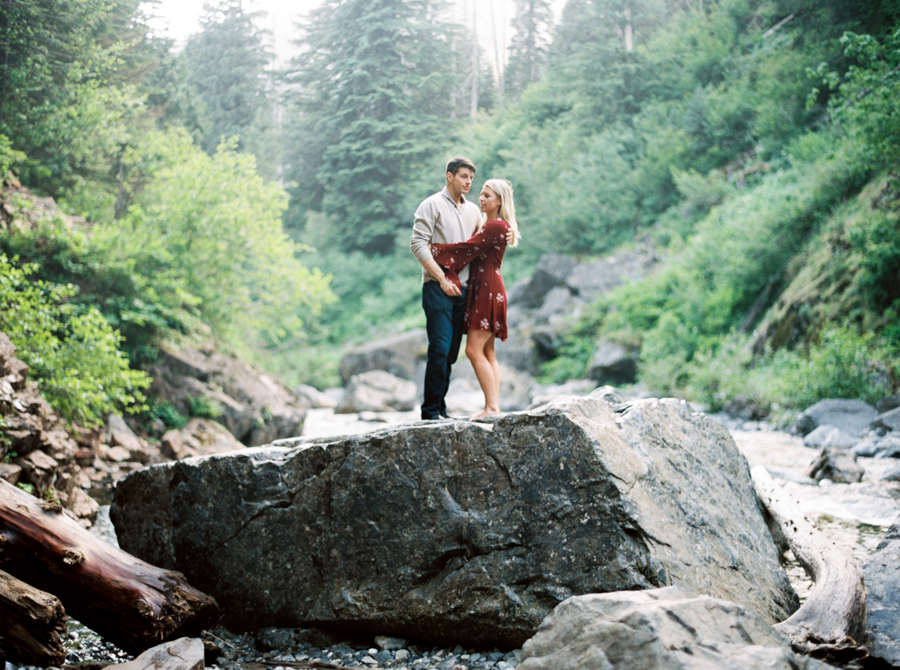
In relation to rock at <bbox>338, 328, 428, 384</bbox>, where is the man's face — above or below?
above

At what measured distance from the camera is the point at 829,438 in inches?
358

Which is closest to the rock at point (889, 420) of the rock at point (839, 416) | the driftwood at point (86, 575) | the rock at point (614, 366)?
the rock at point (839, 416)

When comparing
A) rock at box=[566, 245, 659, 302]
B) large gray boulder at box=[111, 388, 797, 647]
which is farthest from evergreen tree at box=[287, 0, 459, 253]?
large gray boulder at box=[111, 388, 797, 647]

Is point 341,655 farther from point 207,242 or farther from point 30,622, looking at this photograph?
point 207,242

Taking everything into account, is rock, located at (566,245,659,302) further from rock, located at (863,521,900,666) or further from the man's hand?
rock, located at (863,521,900,666)

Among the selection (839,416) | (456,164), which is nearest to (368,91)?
(839,416)

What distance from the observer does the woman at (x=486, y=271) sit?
15.3 feet

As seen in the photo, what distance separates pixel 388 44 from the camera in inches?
771

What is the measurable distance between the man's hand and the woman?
100 mm

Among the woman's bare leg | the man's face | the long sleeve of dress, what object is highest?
the man's face

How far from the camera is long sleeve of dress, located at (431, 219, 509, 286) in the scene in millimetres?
4641

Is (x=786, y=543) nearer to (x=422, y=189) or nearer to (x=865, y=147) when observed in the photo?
(x=865, y=147)

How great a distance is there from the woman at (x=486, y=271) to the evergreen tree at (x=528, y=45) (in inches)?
707

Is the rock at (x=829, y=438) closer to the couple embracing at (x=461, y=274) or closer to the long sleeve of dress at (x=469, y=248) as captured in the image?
the couple embracing at (x=461, y=274)
